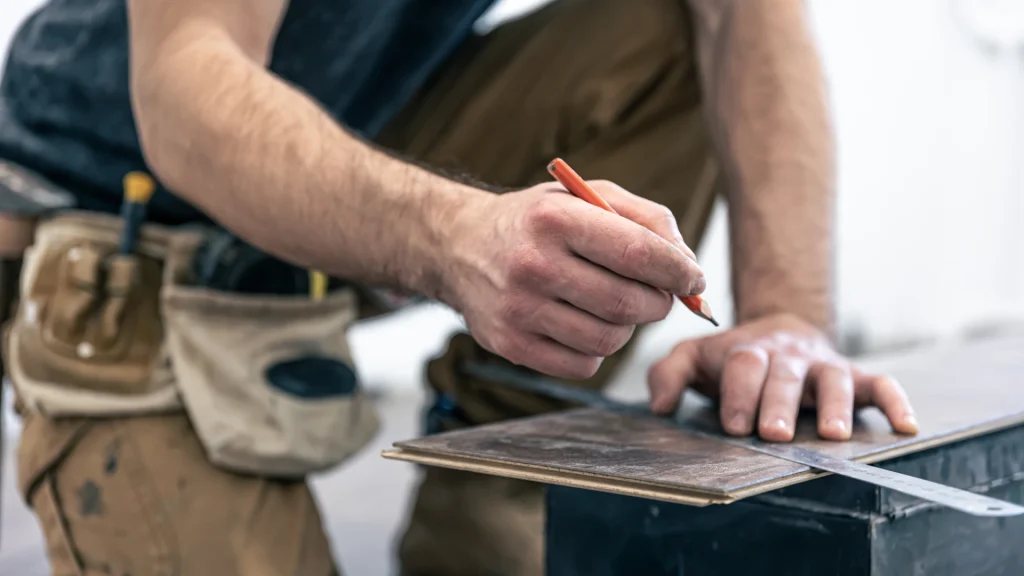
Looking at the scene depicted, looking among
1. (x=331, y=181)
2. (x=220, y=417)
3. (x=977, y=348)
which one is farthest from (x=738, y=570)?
(x=977, y=348)

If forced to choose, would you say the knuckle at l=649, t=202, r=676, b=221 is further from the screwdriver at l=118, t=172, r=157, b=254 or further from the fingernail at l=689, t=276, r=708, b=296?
the screwdriver at l=118, t=172, r=157, b=254

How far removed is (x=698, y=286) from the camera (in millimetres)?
547

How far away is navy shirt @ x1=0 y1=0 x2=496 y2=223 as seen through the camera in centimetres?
97

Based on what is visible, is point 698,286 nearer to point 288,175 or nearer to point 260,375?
point 288,175

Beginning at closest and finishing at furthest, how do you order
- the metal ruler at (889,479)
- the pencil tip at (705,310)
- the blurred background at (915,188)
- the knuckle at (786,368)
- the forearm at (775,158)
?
1. the metal ruler at (889,479)
2. the pencil tip at (705,310)
3. the knuckle at (786,368)
4. the forearm at (775,158)
5. the blurred background at (915,188)

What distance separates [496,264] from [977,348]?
2.73 ft

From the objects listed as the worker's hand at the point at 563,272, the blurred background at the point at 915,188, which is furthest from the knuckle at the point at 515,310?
the blurred background at the point at 915,188

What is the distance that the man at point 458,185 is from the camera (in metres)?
0.60

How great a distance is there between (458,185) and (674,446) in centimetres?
24

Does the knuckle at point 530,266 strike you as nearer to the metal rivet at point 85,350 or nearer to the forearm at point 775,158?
the forearm at point 775,158

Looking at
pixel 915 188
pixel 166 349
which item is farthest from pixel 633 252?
pixel 915 188

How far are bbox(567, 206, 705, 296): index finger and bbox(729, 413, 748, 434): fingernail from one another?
0.59 ft

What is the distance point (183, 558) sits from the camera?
0.89 metres

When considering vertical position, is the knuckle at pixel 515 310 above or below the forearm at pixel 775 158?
below
